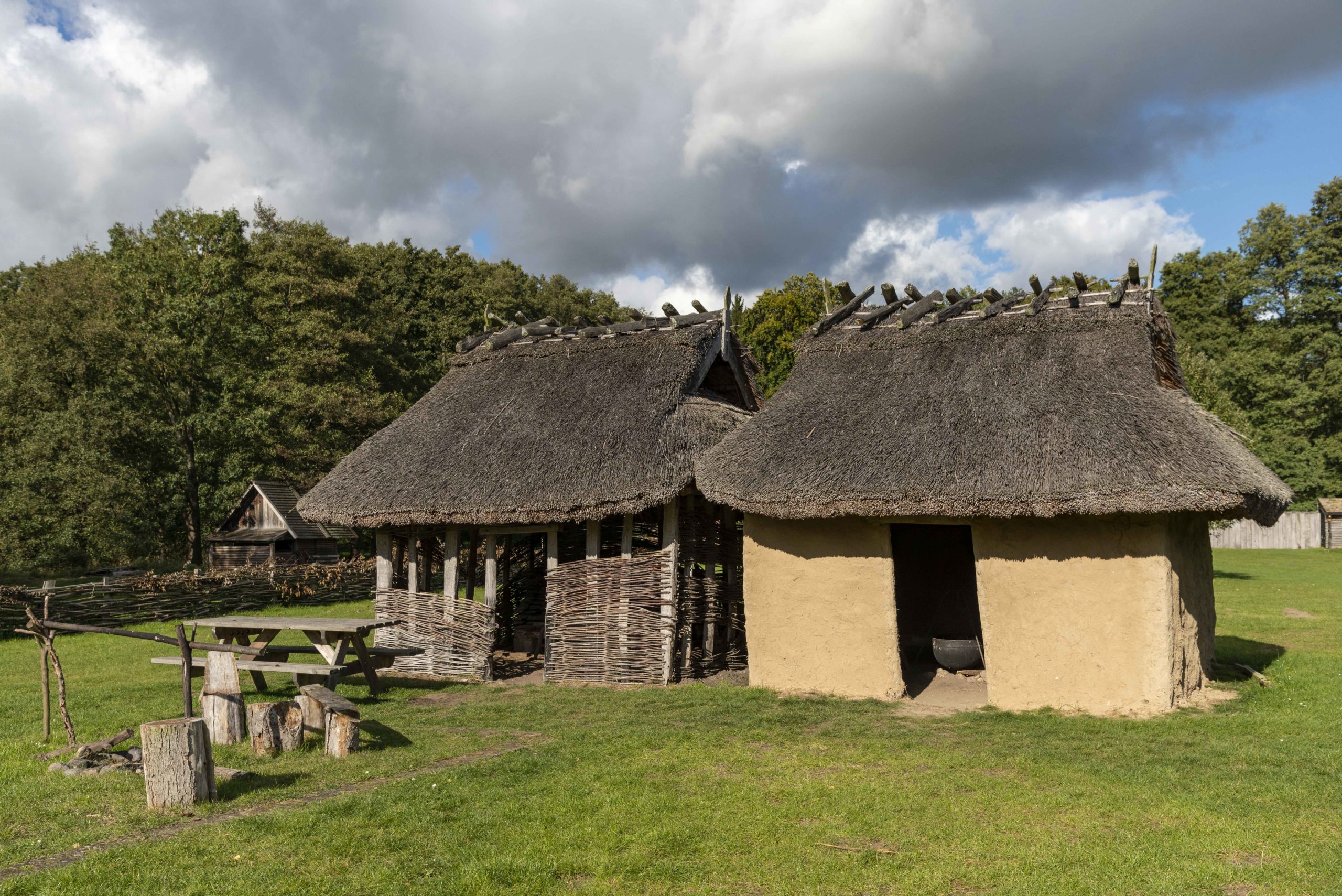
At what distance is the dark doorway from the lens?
14625mm

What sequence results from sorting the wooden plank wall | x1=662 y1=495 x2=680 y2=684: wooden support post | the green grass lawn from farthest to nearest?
the wooden plank wall, x1=662 y1=495 x2=680 y2=684: wooden support post, the green grass lawn

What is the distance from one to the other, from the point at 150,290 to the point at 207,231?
12.2 ft

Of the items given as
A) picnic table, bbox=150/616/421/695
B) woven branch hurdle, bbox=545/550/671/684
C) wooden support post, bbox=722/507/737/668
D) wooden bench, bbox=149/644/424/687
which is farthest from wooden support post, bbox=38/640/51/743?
wooden support post, bbox=722/507/737/668

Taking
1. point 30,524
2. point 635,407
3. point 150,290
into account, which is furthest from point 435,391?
point 150,290

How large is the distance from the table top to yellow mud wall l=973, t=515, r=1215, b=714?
22.6 ft

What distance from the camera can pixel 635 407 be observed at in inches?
510

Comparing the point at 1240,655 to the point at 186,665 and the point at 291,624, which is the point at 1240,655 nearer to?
the point at 291,624

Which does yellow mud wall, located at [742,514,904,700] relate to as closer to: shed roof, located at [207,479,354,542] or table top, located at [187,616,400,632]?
table top, located at [187,616,400,632]

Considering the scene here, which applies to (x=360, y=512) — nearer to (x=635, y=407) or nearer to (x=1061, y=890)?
(x=635, y=407)

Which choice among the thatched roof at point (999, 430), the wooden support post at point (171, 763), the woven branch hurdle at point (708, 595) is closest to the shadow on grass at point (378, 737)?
the wooden support post at point (171, 763)

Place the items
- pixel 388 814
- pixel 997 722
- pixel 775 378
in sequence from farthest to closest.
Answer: pixel 775 378, pixel 997 722, pixel 388 814

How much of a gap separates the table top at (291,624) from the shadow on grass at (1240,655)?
10305 mm

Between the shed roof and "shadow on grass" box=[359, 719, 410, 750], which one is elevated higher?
the shed roof

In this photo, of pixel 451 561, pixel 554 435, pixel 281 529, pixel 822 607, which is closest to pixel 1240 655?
pixel 822 607
